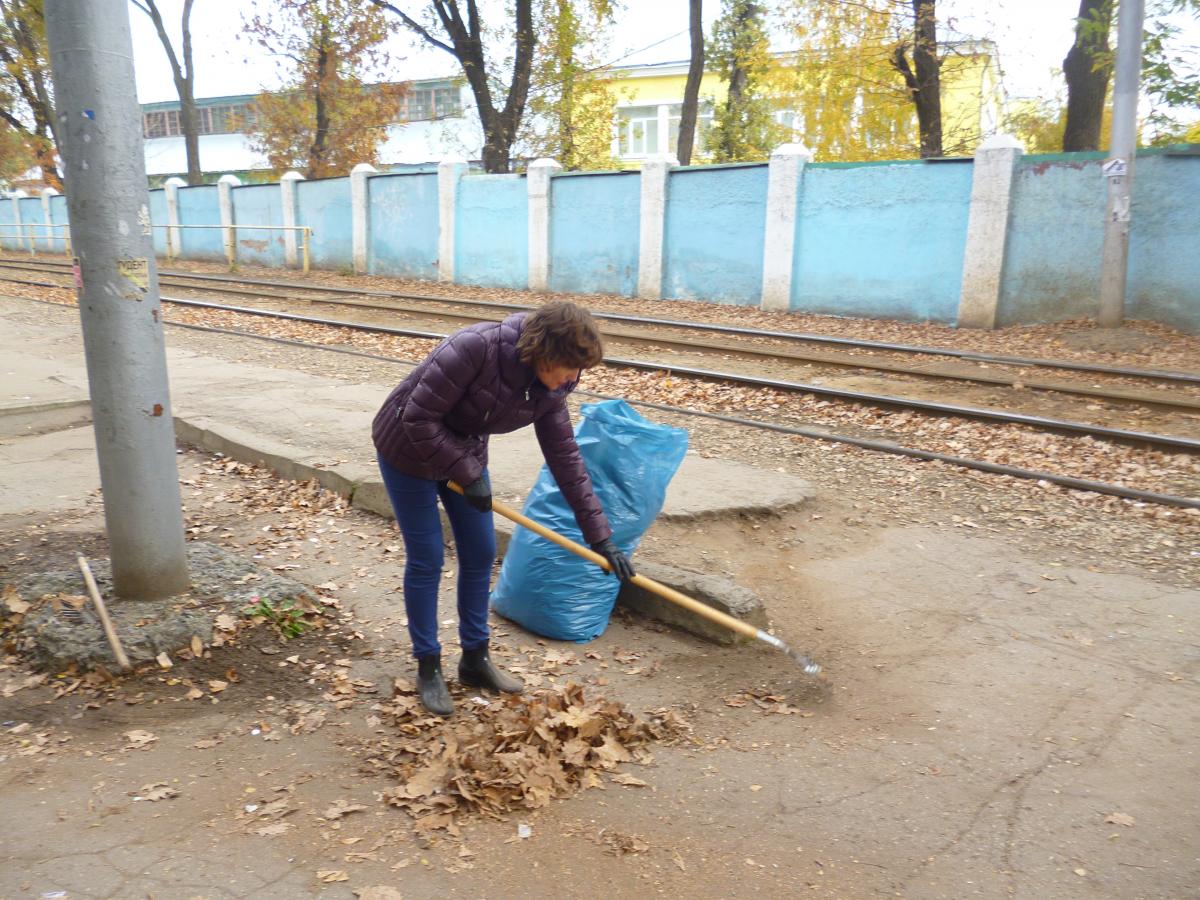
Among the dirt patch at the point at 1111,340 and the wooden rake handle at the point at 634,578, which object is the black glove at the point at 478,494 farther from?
the dirt patch at the point at 1111,340

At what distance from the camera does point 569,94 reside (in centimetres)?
2694

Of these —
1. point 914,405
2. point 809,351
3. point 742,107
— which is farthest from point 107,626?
point 742,107

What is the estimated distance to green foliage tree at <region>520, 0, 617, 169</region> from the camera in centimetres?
2467

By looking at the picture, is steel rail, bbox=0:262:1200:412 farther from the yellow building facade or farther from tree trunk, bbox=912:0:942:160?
the yellow building facade

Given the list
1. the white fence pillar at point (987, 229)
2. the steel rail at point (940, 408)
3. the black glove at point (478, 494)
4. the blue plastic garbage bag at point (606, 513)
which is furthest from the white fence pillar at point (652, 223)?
the black glove at point (478, 494)

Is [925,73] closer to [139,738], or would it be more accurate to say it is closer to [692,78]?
[692,78]

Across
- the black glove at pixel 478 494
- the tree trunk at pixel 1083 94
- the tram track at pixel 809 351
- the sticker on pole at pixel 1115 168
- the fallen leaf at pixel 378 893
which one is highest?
the tree trunk at pixel 1083 94

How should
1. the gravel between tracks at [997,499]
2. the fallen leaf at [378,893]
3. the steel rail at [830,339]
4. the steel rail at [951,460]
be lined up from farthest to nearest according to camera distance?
the steel rail at [830,339]
the steel rail at [951,460]
the gravel between tracks at [997,499]
the fallen leaf at [378,893]

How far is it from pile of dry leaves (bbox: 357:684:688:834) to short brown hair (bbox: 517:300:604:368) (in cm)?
121

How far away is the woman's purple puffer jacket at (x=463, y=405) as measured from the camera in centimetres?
319

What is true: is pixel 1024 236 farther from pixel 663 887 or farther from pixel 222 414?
pixel 663 887

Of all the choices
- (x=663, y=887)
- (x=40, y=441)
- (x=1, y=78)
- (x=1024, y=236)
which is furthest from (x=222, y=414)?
(x=1, y=78)

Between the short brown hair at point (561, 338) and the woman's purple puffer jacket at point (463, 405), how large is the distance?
10 centimetres

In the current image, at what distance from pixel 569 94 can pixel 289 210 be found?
8.21 meters
